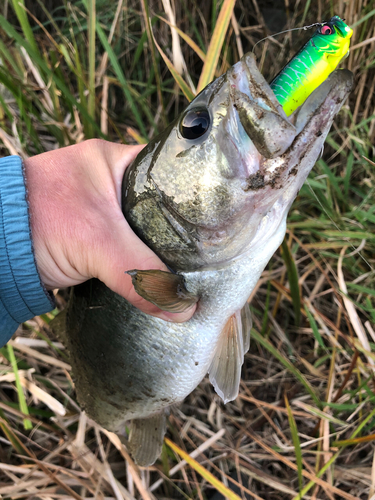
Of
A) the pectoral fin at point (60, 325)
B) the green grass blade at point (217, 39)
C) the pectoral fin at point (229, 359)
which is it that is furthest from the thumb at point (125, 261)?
the green grass blade at point (217, 39)

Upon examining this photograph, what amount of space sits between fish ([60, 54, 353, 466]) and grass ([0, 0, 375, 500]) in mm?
385

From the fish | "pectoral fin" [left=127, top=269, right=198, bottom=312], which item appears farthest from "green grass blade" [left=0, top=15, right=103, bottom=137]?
"pectoral fin" [left=127, top=269, right=198, bottom=312]

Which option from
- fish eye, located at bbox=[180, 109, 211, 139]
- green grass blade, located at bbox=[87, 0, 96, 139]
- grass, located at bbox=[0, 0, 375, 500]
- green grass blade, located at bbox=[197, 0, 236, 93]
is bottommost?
grass, located at bbox=[0, 0, 375, 500]

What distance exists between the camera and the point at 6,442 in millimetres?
2279

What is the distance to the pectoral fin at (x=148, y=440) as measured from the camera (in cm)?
191

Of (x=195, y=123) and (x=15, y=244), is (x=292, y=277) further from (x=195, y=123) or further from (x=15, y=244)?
(x=15, y=244)

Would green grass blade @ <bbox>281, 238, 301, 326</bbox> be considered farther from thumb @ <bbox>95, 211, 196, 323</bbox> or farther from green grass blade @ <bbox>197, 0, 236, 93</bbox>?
green grass blade @ <bbox>197, 0, 236, 93</bbox>

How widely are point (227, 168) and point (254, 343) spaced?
1.64 meters

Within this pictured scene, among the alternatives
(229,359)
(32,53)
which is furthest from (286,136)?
(32,53)

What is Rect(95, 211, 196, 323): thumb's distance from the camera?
1.43 metres

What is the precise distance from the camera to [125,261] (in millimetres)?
1435

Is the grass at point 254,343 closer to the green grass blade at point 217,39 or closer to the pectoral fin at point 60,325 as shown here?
the green grass blade at point 217,39

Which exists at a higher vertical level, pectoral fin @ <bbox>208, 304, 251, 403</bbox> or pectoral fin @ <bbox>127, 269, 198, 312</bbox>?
pectoral fin @ <bbox>127, 269, 198, 312</bbox>

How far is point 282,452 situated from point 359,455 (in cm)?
41
